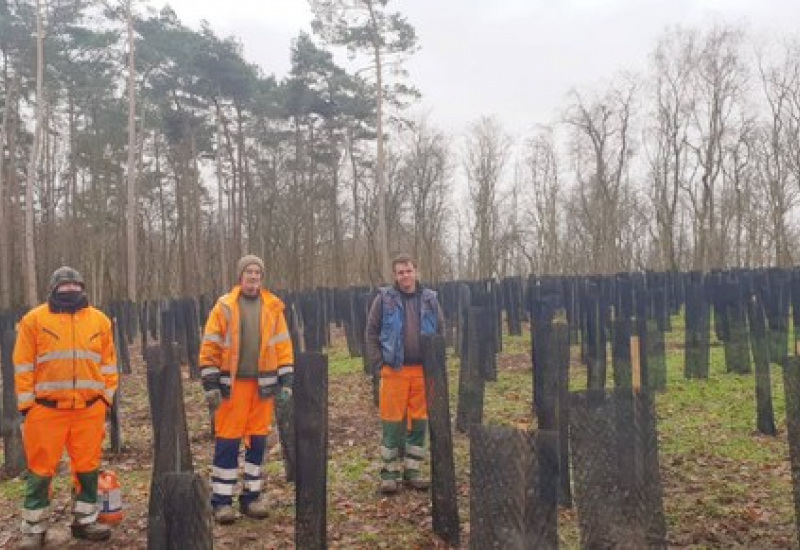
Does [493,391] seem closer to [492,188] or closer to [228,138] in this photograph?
[228,138]

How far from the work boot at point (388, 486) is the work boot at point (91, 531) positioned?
1917 millimetres

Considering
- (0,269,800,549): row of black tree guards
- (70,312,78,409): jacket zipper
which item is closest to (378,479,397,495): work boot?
(0,269,800,549): row of black tree guards

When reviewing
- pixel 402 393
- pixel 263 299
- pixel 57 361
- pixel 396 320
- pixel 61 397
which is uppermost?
pixel 263 299

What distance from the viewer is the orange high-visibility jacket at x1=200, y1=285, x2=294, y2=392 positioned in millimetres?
5059

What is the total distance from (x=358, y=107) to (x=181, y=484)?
26997 millimetres

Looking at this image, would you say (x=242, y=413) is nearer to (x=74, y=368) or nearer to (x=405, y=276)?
(x=74, y=368)

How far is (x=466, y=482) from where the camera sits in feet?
19.8

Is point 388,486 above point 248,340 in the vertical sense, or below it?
below

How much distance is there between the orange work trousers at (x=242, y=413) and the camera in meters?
5.04

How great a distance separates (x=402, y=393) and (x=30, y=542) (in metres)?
2.57

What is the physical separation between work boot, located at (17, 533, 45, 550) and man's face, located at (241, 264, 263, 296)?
1.97 metres

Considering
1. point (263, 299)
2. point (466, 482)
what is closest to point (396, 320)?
point (263, 299)

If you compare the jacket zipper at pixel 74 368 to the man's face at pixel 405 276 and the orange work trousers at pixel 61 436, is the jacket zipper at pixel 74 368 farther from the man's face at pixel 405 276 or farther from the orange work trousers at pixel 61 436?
the man's face at pixel 405 276

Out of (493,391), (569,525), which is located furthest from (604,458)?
(493,391)
